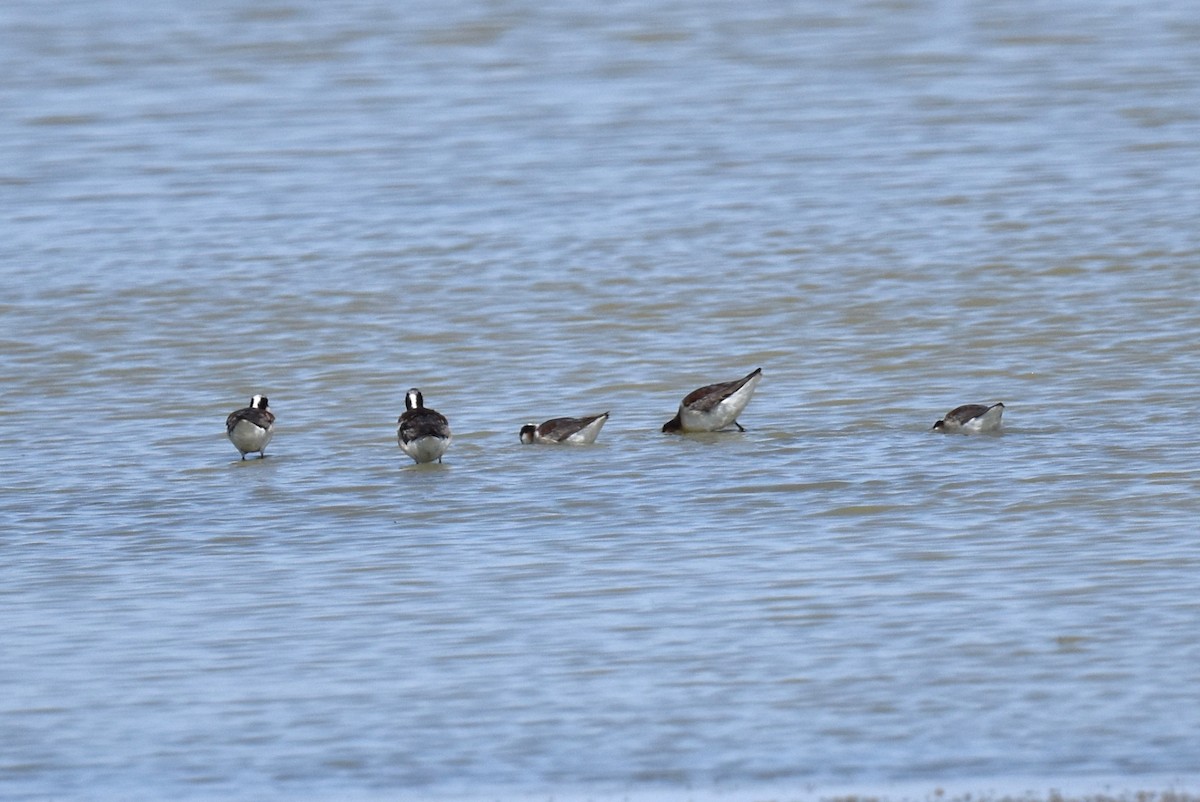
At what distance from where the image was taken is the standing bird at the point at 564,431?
480 inches

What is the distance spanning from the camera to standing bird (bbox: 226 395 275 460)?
12172 mm

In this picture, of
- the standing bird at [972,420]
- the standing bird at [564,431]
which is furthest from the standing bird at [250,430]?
the standing bird at [972,420]

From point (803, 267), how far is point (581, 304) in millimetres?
2141

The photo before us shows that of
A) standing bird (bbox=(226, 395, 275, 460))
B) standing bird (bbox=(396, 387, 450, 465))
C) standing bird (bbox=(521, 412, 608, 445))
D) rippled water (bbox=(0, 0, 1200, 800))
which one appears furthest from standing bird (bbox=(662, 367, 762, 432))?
standing bird (bbox=(226, 395, 275, 460))

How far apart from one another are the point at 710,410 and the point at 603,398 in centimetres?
166

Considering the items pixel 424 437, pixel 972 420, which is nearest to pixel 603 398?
pixel 424 437

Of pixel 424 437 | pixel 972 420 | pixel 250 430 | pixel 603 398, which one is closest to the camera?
pixel 424 437

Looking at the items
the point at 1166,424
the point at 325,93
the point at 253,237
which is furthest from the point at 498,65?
the point at 1166,424

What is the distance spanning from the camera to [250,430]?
40.0 feet

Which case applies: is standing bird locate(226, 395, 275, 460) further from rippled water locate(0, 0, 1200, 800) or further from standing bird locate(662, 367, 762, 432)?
standing bird locate(662, 367, 762, 432)

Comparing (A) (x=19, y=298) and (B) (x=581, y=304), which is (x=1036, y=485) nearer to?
(B) (x=581, y=304)

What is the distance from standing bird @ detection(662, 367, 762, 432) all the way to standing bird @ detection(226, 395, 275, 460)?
243 centimetres

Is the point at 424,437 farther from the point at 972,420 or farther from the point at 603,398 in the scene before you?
the point at 972,420

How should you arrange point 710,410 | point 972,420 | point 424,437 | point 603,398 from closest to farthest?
point 424,437
point 972,420
point 710,410
point 603,398
